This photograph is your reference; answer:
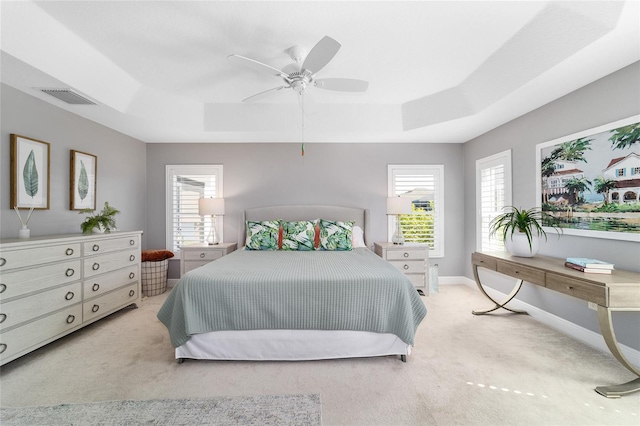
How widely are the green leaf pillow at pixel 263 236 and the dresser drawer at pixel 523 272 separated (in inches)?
105

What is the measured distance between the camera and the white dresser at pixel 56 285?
2115 millimetres

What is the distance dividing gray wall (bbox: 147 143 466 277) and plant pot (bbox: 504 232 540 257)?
5.84 ft

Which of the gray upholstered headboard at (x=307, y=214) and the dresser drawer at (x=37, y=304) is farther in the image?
the gray upholstered headboard at (x=307, y=214)

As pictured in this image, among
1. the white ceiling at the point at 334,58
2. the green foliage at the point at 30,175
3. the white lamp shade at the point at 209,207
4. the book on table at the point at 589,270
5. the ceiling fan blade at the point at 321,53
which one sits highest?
the white ceiling at the point at 334,58

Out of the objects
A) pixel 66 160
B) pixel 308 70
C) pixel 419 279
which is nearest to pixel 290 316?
pixel 308 70

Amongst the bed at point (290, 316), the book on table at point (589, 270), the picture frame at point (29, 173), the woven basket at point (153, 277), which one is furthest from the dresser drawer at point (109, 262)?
the book on table at point (589, 270)

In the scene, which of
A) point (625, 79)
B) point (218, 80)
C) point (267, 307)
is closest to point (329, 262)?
point (267, 307)

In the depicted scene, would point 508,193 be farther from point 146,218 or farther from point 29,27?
point 146,218

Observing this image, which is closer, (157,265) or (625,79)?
(625,79)

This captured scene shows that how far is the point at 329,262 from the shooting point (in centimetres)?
286

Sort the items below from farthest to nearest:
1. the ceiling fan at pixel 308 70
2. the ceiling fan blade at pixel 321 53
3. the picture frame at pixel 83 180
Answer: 1. the picture frame at pixel 83 180
2. the ceiling fan at pixel 308 70
3. the ceiling fan blade at pixel 321 53

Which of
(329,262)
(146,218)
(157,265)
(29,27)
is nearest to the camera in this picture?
(29,27)

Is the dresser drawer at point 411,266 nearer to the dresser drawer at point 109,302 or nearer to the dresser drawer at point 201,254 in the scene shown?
the dresser drawer at point 201,254

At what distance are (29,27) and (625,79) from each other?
469cm
